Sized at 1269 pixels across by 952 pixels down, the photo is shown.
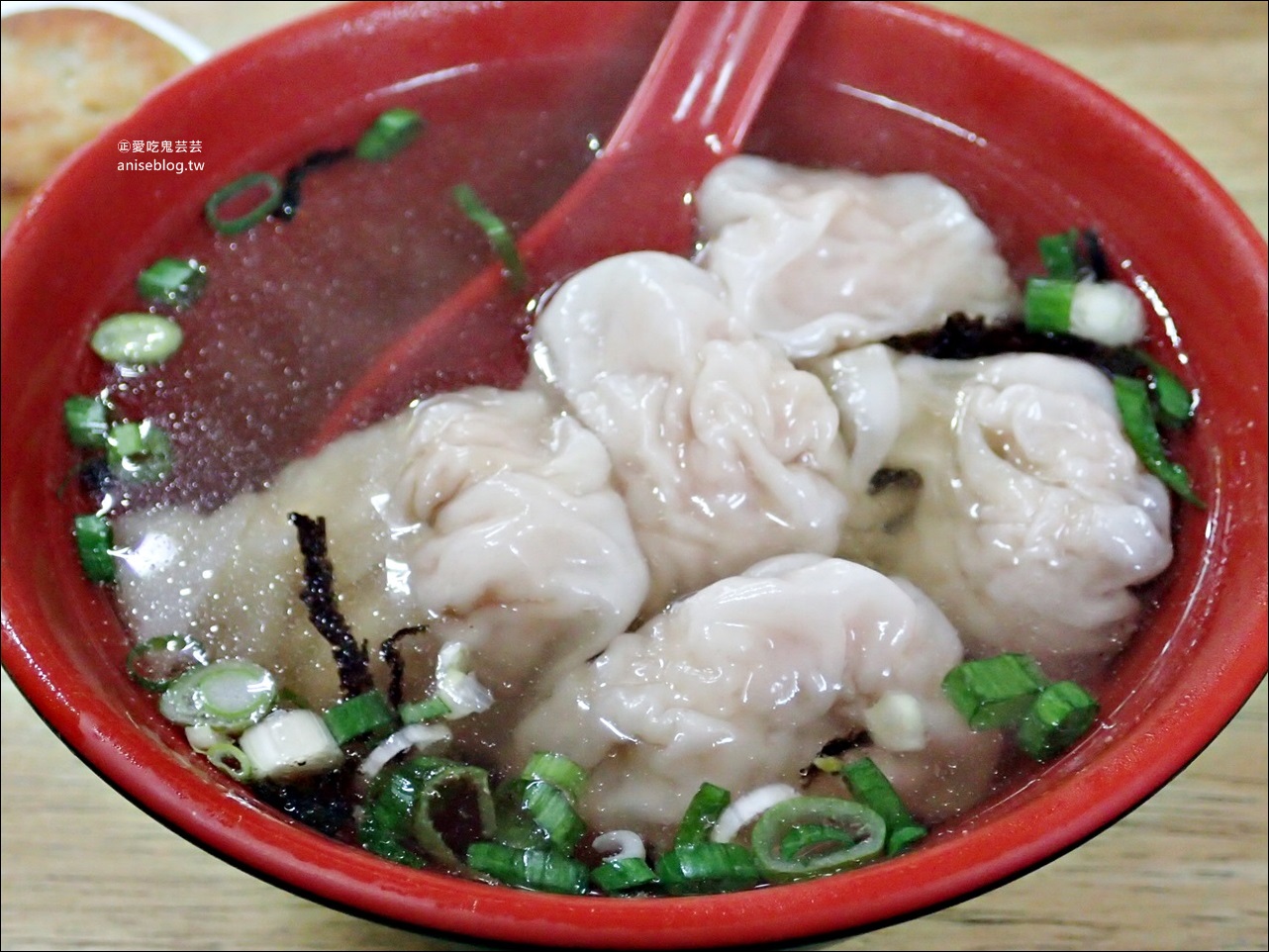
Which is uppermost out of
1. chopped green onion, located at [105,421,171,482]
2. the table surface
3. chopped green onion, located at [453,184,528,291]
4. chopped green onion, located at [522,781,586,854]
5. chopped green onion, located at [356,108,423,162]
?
chopped green onion, located at [356,108,423,162]

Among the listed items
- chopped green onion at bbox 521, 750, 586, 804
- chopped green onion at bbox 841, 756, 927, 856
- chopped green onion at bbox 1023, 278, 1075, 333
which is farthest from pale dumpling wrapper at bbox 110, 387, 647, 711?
chopped green onion at bbox 1023, 278, 1075, 333

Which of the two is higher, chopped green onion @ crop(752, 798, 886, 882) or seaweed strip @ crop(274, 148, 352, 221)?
seaweed strip @ crop(274, 148, 352, 221)

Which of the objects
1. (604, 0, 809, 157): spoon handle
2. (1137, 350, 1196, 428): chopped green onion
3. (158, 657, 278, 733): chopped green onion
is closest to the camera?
(158, 657, 278, 733): chopped green onion

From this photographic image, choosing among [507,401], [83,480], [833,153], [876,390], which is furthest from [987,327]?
[83,480]

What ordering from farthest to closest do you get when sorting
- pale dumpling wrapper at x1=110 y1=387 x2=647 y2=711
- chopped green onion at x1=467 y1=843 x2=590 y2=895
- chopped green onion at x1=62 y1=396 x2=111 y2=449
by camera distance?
chopped green onion at x1=62 y1=396 x2=111 y2=449, pale dumpling wrapper at x1=110 y1=387 x2=647 y2=711, chopped green onion at x1=467 y1=843 x2=590 y2=895

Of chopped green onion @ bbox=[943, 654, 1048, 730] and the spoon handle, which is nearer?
chopped green onion @ bbox=[943, 654, 1048, 730]

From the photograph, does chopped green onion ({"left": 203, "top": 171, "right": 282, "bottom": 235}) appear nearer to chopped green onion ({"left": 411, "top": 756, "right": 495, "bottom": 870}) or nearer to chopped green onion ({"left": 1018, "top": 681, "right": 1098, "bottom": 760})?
chopped green onion ({"left": 411, "top": 756, "right": 495, "bottom": 870})
